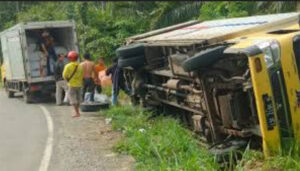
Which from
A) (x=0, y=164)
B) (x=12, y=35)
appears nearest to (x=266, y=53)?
(x=0, y=164)

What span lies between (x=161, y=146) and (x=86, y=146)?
2141 mm

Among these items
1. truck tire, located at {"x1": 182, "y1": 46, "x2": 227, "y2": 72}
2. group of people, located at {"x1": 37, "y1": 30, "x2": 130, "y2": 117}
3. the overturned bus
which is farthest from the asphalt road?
truck tire, located at {"x1": 182, "y1": 46, "x2": 227, "y2": 72}

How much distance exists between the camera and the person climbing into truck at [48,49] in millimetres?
19797

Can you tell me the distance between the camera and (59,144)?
10.8m

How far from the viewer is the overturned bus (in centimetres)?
701

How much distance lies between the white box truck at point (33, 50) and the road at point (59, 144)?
133 inches

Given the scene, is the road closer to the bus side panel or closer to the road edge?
the road edge

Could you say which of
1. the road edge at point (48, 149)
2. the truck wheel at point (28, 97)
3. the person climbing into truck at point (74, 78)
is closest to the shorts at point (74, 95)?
the person climbing into truck at point (74, 78)

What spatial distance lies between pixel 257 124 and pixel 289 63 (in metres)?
0.90

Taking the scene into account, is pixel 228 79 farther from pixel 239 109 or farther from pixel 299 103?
pixel 299 103

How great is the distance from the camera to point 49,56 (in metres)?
20.0

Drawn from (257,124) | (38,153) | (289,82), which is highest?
(289,82)

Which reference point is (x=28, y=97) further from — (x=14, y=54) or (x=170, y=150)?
(x=170, y=150)

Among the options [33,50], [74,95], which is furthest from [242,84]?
[33,50]
